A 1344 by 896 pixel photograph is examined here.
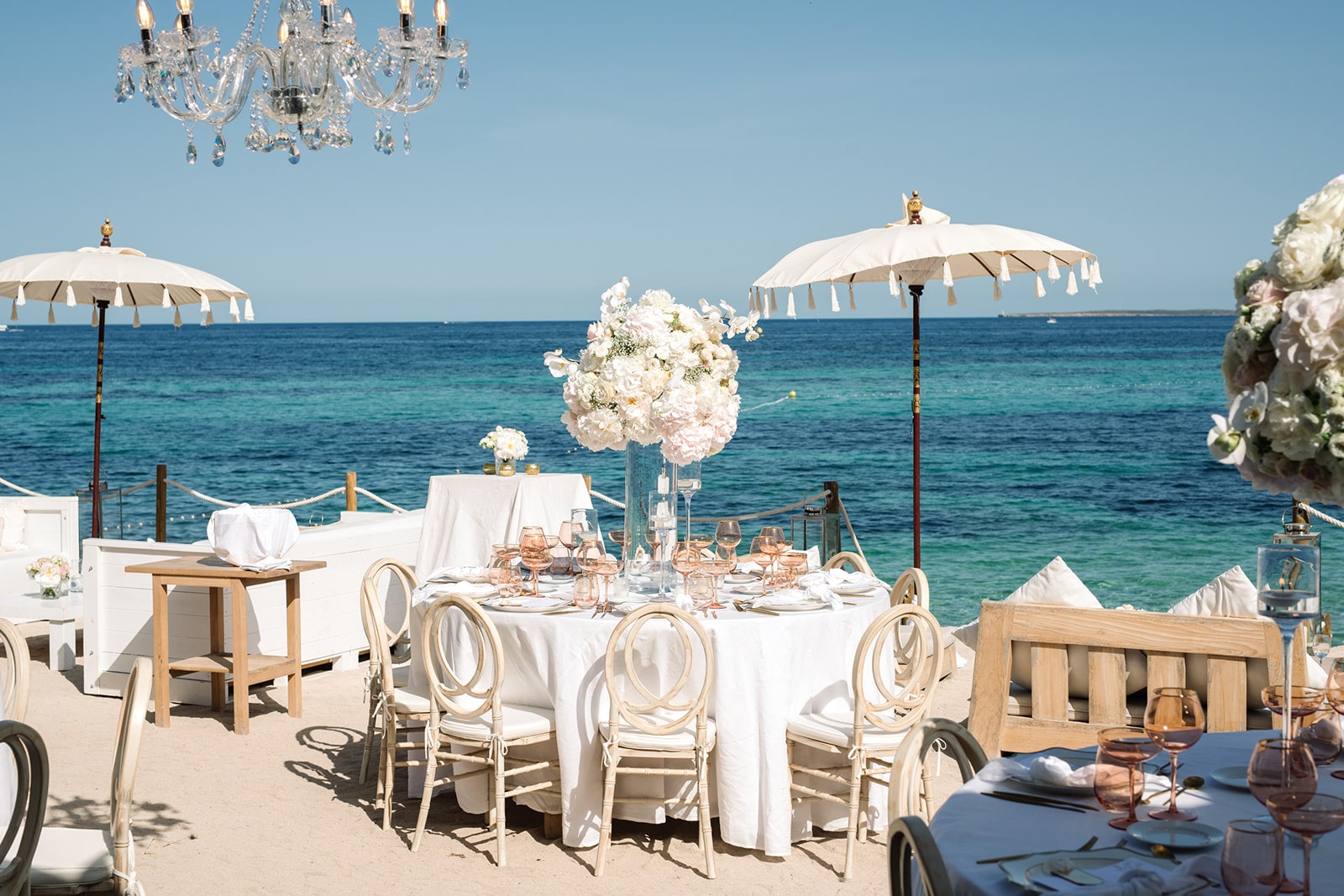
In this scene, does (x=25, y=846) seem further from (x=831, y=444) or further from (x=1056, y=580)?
(x=831, y=444)

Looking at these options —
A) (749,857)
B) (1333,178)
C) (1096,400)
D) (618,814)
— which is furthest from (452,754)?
(1096,400)

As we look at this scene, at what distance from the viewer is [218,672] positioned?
6.48 meters

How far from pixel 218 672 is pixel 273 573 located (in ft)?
2.20

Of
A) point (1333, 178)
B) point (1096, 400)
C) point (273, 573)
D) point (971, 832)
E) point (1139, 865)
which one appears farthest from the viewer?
point (1096, 400)

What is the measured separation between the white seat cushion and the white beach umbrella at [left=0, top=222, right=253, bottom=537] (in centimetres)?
546

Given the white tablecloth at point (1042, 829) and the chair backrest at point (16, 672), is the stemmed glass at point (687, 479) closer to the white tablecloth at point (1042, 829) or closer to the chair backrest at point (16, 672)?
the chair backrest at point (16, 672)

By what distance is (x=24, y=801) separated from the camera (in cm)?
311

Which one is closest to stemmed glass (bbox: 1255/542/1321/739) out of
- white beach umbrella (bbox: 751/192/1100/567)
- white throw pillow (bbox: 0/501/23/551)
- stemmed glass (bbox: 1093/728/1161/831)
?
stemmed glass (bbox: 1093/728/1161/831)

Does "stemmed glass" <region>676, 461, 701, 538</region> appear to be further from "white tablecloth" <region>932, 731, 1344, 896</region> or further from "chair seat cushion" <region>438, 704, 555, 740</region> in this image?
"white tablecloth" <region>932, 731, 1344, 896</region>

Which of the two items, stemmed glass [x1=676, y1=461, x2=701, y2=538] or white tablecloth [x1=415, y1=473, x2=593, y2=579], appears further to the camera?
white tablecloth [x1=415, y1=473, x2=593, y2=579]

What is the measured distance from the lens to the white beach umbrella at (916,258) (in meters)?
6.46

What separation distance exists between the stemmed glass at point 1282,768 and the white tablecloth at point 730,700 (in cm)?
243

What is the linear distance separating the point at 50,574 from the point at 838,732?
17.8 feet

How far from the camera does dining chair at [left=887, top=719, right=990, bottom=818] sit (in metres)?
2.37
